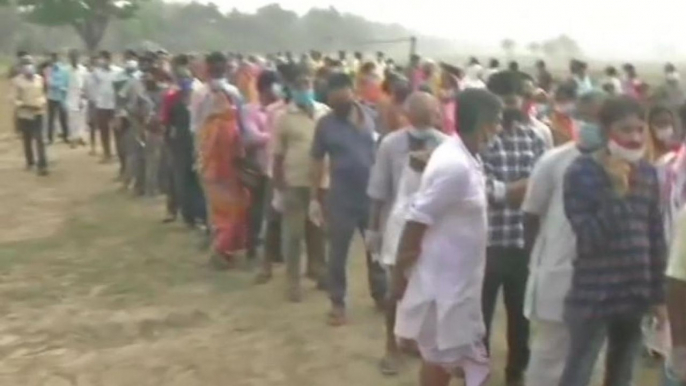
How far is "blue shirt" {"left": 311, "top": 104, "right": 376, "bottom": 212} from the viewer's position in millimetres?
6816

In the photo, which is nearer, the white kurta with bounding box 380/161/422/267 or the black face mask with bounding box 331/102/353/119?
the white kurta with bounding box 380/161/422/267

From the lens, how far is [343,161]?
681 centimetres

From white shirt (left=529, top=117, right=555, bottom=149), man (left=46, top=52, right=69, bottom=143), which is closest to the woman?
white shirt (left=529, top=117, right=555, bottom=149)

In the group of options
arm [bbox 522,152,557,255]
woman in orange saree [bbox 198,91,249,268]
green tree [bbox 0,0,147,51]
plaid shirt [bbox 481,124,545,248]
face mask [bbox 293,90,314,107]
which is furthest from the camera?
green tree [bbox 0,0,147,51]

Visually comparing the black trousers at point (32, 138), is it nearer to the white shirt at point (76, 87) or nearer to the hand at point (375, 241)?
the white shirt at point (76, 87)

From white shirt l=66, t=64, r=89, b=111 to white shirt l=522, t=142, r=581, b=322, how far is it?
43.4 ft

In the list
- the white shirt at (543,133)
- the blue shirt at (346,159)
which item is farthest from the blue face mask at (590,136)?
the blue shirt at (346,159)

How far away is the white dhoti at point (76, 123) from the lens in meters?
17.9

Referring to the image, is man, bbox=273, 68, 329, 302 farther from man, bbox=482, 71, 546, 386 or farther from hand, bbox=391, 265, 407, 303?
hand, bbox=391, 265, 407, 303

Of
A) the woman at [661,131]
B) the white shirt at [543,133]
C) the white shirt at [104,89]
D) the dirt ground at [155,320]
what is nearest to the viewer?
the white shirt at [543,133]

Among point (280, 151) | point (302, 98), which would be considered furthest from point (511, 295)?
point (302, 98)

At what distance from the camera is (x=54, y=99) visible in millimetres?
17469

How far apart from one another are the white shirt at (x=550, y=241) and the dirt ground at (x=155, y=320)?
1591 millimetres

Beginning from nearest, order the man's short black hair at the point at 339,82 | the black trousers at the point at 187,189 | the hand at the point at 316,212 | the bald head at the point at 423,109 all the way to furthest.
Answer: the bald head at the point at 423,109
the man's short black hair at the point at 339,82
the hand at the point at 316,212
the black trousers at the point at 187,189
